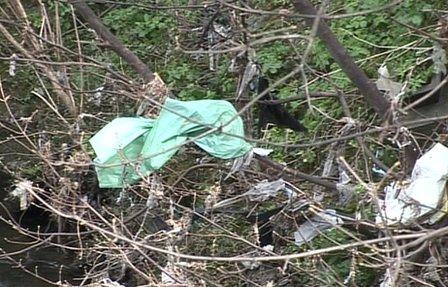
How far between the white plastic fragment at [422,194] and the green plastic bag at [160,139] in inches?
29.2

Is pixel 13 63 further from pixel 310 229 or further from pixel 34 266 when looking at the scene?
pixel 34 266

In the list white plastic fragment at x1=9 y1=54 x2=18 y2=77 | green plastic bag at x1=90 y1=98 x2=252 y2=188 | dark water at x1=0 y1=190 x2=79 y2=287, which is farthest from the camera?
dark water at x1=0 y1=190 x2=79 y2=287

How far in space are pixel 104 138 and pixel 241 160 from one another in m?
0.68

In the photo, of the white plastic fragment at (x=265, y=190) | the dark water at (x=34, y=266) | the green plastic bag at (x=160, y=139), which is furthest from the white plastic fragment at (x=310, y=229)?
the dark water at (x=34, y=266)

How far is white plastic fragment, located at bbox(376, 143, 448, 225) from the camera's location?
3236mm

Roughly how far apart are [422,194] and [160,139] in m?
1.19

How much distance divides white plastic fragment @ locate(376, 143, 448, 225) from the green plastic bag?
0.74 metres

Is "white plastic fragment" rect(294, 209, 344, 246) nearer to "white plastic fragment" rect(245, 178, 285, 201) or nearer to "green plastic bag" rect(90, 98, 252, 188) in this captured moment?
"white plastic fragment" rect(245, 178, 285, 201)

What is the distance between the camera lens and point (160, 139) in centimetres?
367

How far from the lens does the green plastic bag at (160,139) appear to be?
361 cm

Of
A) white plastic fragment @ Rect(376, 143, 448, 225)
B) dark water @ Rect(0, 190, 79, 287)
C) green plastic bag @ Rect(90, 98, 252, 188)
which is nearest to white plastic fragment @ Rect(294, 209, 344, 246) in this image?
green plastic bag @ Rect(90, 98, 252, 188)

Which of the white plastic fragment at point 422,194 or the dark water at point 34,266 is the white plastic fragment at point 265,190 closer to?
the white plastic fragment at point 422,194

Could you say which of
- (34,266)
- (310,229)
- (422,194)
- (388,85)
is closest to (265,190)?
(310,229)

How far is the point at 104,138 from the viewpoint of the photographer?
12.8 feet
